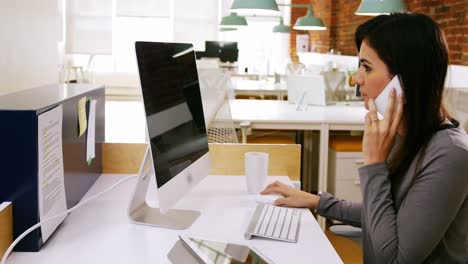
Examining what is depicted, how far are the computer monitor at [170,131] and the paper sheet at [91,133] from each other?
289mm

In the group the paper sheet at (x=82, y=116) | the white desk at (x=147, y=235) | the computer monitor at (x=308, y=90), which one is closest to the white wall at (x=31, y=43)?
the computer monitor at (x=308, y=90)

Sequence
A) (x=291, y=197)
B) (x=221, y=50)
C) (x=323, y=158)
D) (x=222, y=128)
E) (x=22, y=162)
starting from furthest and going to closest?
(x=221, y=50) → (x=323, y=158) → (x=222, y=128) → (x=291, y=197) → (x=22, y=162)

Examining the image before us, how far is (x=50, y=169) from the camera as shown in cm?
126

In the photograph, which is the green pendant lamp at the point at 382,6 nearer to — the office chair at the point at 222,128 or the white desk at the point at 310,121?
the white desk at the point at 310,121

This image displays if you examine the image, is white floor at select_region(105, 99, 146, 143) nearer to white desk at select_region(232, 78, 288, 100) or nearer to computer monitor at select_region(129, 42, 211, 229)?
white desk at select_region(232, 78, 288, 100)

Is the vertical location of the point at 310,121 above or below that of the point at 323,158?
above

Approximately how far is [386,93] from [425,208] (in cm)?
30

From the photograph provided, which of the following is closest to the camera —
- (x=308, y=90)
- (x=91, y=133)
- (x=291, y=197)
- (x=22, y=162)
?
(x=22, y=162)

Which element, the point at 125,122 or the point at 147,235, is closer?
A: the point at 147,235

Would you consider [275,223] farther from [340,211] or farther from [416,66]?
[416,66]

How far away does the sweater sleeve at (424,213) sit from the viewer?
3.99 feet

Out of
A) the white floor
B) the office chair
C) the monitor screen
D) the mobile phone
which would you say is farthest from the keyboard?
the white floor

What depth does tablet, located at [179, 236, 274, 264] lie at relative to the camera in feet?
3.77

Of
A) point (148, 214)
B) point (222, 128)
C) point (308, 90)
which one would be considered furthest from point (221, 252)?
point (308, 90)
